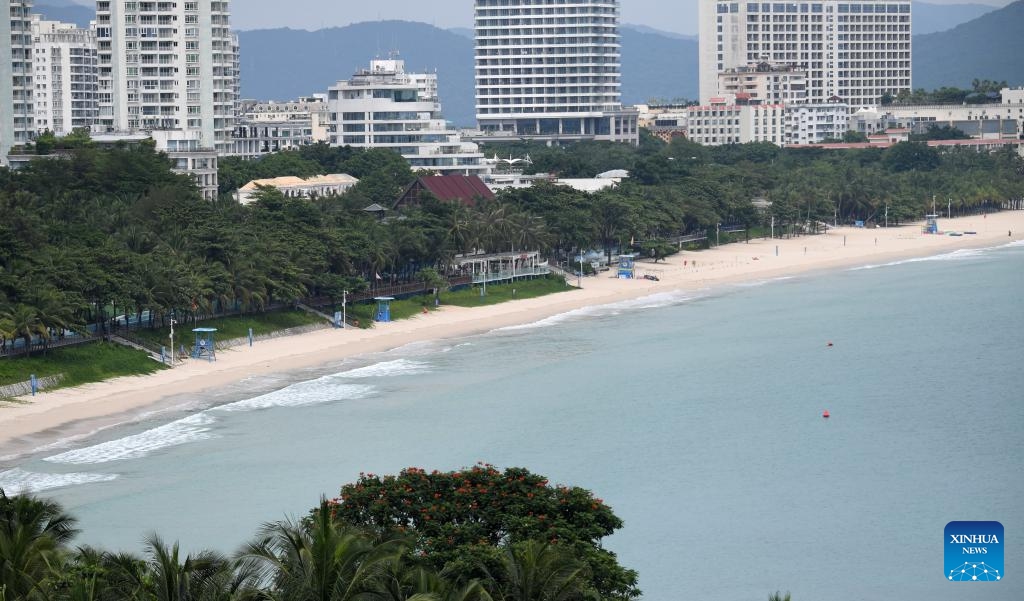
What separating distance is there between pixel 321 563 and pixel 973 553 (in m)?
19.5

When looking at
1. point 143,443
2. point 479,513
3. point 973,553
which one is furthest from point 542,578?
point 143,443

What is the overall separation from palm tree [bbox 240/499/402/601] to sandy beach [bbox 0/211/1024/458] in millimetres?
31519

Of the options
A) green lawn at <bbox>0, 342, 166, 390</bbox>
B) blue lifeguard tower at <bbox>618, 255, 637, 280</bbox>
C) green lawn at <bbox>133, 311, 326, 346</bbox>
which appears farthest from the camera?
blue lifeguard tower at <bbox>618, 255, 637, 280</bbox>

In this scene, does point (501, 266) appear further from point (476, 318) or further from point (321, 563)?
point (321, 563)

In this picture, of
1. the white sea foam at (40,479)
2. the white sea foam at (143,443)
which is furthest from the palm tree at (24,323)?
the white sea foam at (40,479)

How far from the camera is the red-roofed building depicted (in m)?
118

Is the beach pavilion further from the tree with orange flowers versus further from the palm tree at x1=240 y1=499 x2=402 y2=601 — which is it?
the palm tree at x1=240 y1=499 x2=402 y2=601

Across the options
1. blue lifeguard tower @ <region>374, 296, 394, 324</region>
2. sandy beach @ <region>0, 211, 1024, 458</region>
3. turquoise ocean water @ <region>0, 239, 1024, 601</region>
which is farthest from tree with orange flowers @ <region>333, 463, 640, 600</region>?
blue lifeguard tower @ <region>374, 296, 394, 324</region>

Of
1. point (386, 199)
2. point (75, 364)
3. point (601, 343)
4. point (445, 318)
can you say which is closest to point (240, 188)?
point (386, 199)

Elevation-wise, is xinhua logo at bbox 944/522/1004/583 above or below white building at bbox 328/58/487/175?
below

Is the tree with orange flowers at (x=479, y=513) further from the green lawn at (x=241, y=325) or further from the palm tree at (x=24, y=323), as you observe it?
the green lawn at (x=241, y=325)

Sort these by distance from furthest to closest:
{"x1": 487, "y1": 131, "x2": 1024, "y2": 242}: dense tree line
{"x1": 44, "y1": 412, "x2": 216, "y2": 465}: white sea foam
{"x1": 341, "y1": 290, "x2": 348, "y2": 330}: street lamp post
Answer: {"x1": 487, "y1": 131, "x2": 1024, "y2": 242}: dense tree line < {"x1": 341, "y1": 290, "x2": 348, "y2": 330}: street lamp post < {"x1": 44, "y1": 412, "x2": 216, "y2": 465}: white sea foam

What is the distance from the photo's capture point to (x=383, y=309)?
3541 inches

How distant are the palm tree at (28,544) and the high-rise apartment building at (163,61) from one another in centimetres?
11230
